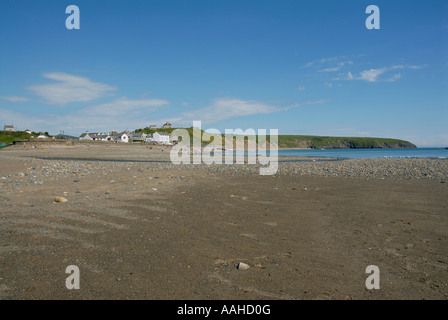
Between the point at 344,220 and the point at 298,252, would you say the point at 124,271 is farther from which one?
the point at 344,220

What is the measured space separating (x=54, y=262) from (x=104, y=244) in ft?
3.41

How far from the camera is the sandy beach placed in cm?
423

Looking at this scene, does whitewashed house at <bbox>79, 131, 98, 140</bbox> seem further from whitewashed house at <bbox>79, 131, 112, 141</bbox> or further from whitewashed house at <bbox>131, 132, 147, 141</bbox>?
whitewashed house at <bbox>131, 132, 147, 141</bbox>

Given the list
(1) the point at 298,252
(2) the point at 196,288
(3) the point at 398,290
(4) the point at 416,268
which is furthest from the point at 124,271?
(4) the point at 416,268

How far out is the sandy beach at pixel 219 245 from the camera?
13.9 ft

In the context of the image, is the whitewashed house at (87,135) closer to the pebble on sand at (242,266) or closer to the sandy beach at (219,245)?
the sandy beach at (219,245)

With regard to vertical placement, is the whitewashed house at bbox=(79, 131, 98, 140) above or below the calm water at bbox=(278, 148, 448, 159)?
above

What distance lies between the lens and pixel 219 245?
600 cm

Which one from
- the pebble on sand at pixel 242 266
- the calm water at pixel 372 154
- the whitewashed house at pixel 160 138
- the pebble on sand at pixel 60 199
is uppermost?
the whitewashed house at pixel 160 138

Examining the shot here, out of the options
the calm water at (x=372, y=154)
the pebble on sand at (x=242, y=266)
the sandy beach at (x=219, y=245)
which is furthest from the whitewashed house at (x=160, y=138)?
the pebble on sand at (x=242, y=266)

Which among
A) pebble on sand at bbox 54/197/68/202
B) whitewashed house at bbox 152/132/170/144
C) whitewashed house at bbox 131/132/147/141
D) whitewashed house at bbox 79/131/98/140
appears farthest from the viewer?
whitewashed house at bbox 79/131/98/140

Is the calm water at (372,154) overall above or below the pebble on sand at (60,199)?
above

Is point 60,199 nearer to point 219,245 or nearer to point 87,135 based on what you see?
point 219,245

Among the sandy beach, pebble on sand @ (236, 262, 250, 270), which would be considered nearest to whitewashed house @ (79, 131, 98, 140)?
the sandy beach
